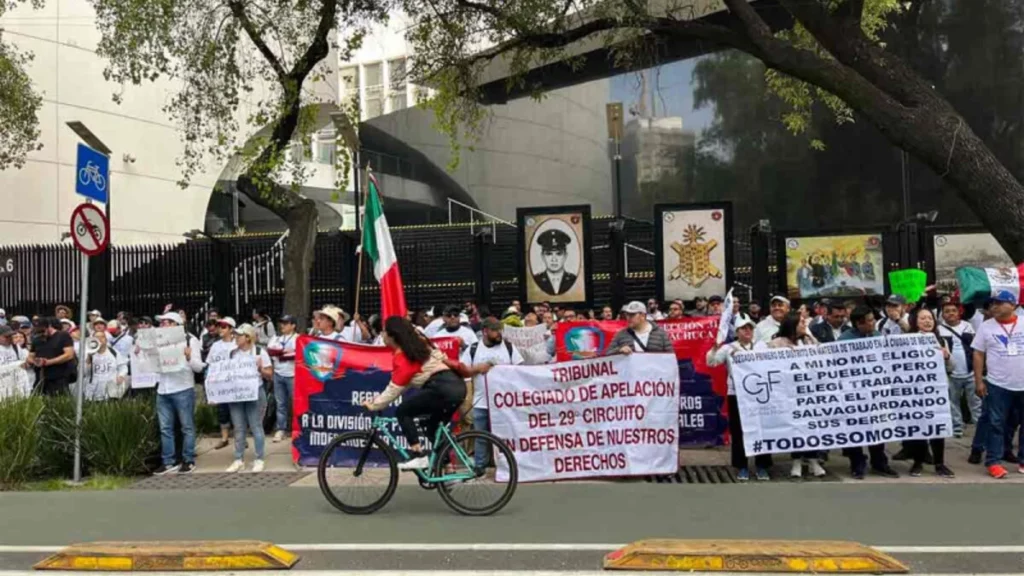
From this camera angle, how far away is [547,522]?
22.2ft

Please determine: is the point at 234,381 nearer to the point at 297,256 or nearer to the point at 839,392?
the point at 297,256

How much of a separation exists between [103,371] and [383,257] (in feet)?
14.0

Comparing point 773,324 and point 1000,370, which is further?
point 773,324

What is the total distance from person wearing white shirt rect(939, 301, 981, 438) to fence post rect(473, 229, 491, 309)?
8.96 metres

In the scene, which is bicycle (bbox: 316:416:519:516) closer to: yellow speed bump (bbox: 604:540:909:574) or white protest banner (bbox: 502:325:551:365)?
yellow speed bump (bbox: 604:540:909:574)

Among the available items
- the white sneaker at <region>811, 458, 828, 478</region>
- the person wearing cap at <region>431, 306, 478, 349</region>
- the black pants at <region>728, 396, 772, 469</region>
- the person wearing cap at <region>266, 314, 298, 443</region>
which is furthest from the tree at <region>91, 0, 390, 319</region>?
the white sneaker at <region>811, 458, 828, 478</region>

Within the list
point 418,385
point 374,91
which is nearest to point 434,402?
point 418,385

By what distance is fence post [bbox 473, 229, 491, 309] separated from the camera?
17.1 m

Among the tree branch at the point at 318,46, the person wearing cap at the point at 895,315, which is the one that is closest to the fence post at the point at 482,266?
the tree branch at the point at 318,46

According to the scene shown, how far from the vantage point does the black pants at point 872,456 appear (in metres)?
8.33

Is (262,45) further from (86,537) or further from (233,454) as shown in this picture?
(86,537)

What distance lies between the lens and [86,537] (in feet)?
22.0

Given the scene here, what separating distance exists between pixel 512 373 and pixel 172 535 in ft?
11.0

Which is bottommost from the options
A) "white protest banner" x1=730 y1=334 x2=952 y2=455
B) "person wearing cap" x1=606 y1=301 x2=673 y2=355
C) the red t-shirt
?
"white protest banner" x1=730 y1=334 x2=952 y2=455
